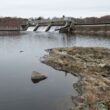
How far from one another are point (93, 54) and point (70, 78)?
40.3 ft

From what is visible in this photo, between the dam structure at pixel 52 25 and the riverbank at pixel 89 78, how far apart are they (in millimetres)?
81570

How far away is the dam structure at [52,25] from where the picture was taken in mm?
122750

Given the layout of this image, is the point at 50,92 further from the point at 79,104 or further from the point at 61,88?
the point at 79,104

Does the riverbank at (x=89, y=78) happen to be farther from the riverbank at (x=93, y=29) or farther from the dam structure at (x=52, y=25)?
the dam structure at (x=52, y=25)

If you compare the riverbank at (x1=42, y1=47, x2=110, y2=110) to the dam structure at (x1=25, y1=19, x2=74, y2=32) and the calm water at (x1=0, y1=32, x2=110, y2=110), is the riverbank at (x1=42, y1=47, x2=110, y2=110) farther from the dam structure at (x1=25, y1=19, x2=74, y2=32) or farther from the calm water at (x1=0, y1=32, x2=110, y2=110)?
the dam structure at (x1=25, y1=19, x2=74, y2=32)

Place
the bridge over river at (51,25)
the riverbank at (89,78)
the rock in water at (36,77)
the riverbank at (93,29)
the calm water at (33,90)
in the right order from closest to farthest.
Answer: the riverbank at (89,78) → the calm water at (33,90) → the rock in water at (36,77) → the riverbank at (93,29) → the bridge over river at (51,25)

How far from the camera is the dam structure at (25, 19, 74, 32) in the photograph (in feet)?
403

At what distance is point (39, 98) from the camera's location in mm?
21422

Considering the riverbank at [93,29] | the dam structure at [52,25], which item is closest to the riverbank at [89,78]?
the riverbank at [93,29]

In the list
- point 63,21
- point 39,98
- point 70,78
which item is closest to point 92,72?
point 70,78

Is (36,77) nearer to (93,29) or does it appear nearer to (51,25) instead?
(93,29)

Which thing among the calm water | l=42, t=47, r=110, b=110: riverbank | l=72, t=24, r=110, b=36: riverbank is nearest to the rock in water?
the calm water

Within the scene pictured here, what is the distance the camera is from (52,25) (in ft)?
445

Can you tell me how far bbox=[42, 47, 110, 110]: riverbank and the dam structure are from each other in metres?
81.6
